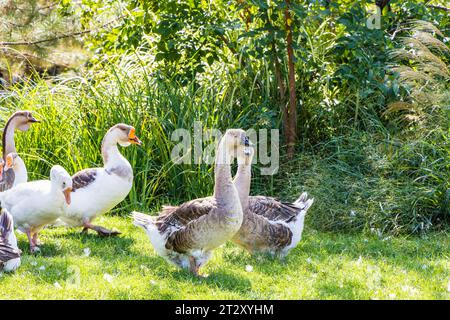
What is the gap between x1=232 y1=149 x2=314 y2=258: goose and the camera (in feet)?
22.3

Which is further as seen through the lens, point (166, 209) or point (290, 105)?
point (290, 105)

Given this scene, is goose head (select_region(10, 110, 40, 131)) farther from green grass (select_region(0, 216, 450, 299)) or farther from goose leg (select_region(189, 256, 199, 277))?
goose leg (select_region(189, 256, 199, 277))

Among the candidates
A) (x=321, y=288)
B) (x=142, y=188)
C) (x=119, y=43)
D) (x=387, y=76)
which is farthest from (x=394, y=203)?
(x=119, y=43)

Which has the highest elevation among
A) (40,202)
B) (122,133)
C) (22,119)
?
(22,119)

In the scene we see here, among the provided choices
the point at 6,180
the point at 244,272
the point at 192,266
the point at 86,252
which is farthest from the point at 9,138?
the point at 244,272

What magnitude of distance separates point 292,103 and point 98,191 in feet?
9.80

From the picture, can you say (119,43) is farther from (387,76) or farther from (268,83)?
(387,76)

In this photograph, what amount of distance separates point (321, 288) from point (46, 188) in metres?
3.06

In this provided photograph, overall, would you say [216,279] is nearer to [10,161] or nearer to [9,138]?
[10,161]

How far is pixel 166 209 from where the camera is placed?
6.73 metres

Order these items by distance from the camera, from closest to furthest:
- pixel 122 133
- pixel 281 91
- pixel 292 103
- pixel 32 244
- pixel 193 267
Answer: pixel 193 267
pixel 32 244
pixel 122 133
pixel 292 103
pixel 281 91

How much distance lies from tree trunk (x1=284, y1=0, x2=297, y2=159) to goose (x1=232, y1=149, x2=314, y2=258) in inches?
91.4

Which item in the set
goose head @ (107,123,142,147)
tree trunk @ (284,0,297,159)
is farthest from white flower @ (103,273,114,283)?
tree trunk @ (284,0,297,159)

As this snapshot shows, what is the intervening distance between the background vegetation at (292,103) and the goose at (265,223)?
4.26 ft
